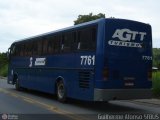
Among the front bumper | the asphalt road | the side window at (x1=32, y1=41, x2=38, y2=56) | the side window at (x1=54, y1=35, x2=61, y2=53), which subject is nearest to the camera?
the asphalt road

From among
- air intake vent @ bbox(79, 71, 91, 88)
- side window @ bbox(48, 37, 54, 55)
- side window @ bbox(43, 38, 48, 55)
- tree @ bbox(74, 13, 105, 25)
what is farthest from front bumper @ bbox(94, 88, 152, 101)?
tree @ bbox(74, 13, 105, 25)

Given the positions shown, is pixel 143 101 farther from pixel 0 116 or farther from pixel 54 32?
pixel 0 116

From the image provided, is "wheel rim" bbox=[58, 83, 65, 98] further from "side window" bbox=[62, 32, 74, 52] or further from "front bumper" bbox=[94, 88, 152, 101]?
"front bumper" bbox=[94, 88, 152, 101]

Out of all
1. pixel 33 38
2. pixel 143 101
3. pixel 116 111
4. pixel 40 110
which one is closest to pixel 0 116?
pixel 40 110

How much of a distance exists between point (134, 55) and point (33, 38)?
27.1ft

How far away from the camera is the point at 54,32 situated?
1994cm

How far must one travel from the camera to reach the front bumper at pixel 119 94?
15.1 meters

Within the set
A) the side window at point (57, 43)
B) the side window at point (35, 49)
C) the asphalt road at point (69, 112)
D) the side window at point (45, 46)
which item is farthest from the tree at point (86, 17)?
the asphalt road at point (69, 112)

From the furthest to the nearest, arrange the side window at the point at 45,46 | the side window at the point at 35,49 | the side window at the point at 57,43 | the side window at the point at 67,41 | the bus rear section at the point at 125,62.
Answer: the side window at the point at 35,49, the side window at the point at 45,46, the side window at the point at 57,43, the side window at the point at 67,41, the bus rear section at the point at 125,62

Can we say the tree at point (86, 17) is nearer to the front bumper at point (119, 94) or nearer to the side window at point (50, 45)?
the side window at point (50, 45)

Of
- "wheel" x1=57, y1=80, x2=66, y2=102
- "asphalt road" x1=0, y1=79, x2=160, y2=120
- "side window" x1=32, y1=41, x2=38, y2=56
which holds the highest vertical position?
"side window" x1=32, y1=41, x2=38, y2=56

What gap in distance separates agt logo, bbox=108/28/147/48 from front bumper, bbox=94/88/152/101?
162cm

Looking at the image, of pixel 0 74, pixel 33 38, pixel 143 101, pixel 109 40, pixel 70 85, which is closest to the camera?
pixel 109 40

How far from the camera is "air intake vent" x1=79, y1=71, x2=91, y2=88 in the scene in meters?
16.0
